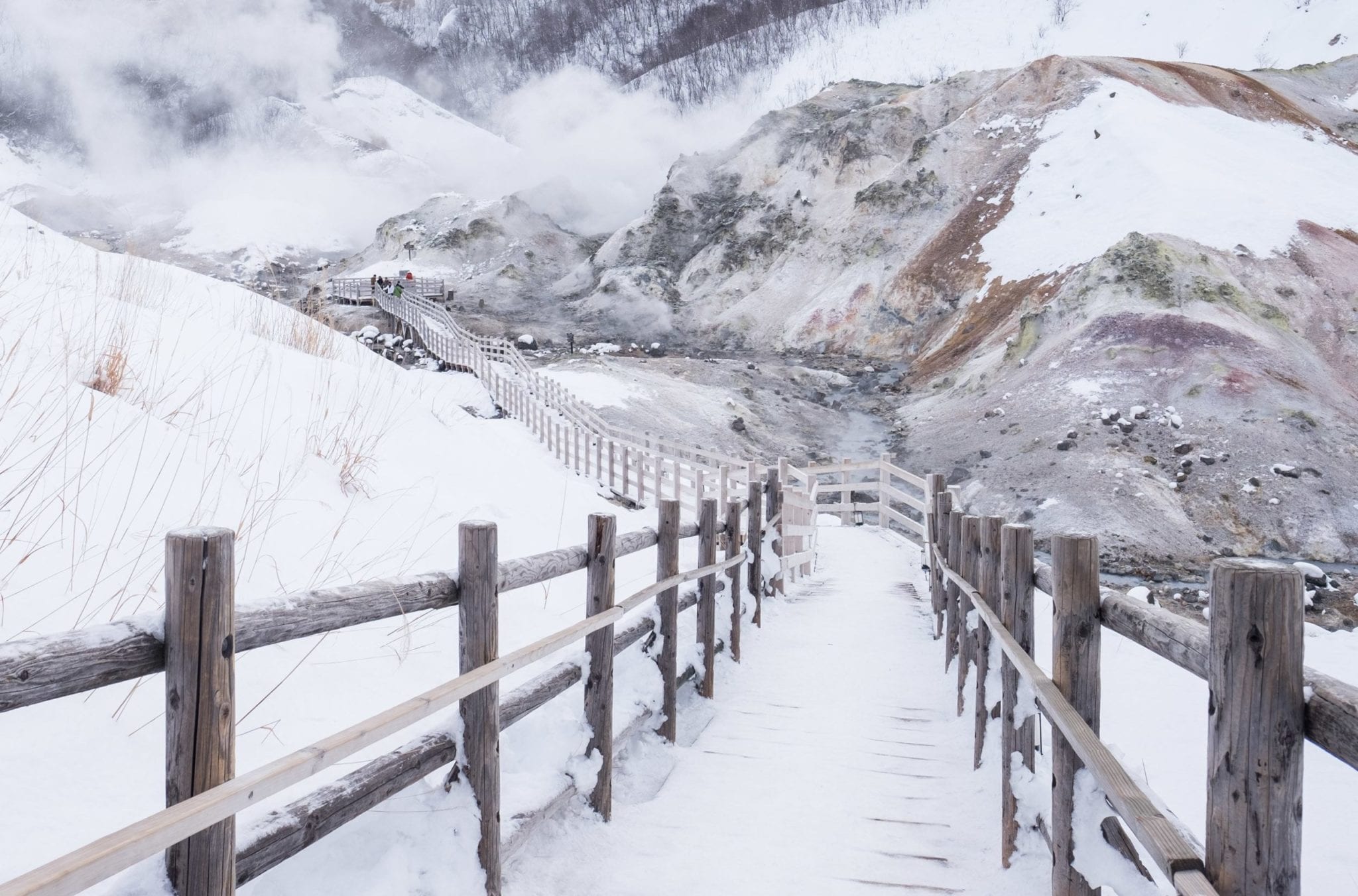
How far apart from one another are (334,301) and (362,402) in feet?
132

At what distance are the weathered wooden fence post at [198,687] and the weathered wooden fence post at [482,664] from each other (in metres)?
0.89

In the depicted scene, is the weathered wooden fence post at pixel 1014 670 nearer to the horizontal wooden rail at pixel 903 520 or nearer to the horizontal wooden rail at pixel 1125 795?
the horizontal wooden rail at pixel 1125 795

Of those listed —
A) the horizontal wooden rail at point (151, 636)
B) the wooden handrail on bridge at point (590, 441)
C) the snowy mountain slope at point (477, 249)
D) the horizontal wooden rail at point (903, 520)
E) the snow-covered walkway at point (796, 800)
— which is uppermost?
the snowy mountain slope at point (477, 249)

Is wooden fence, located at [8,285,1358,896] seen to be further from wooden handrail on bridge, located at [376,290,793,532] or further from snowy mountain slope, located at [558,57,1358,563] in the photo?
snowy mountain slope, located at [558,57,1358,563]

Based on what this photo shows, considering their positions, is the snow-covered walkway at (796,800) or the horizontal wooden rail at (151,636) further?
the snow-covered walkway at (796,800)

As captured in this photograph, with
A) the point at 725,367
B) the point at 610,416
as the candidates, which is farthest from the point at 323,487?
the point at 725,367

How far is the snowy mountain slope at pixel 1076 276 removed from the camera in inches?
637

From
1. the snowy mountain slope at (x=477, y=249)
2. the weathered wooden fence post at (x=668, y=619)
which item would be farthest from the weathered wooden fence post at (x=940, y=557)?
the snowy mountain slope at (x=477, y=249)

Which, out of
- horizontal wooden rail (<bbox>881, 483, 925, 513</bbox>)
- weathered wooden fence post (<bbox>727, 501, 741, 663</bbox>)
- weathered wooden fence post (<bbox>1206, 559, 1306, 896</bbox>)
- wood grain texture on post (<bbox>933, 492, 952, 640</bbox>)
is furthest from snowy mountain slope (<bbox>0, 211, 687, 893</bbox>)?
horizontal wooden rail (<bbox>881, 483, 925, 513</bbox>)

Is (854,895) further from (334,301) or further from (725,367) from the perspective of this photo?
(334,301)

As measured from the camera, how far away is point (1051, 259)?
2684 cm

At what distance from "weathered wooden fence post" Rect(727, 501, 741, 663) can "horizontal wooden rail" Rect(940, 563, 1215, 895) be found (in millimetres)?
3270

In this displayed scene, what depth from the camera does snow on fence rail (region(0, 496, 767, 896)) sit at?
1.28 meters

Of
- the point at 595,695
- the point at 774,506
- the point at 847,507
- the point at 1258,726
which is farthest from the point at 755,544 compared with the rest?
the point at 847,507
